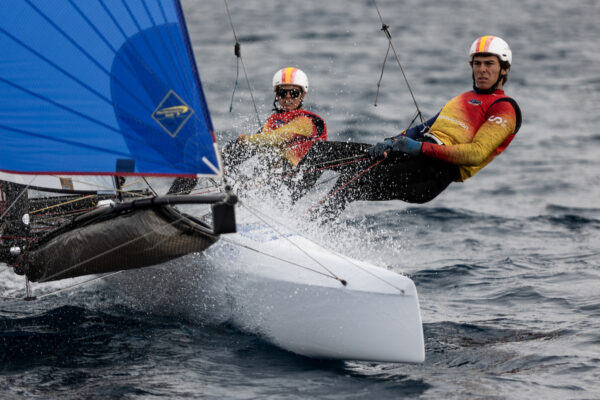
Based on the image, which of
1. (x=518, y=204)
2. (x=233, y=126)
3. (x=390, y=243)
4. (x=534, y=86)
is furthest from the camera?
(x=534, y=86)

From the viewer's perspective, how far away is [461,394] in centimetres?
373

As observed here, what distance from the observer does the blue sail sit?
12.6ft

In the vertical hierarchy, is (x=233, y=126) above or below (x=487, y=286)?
above

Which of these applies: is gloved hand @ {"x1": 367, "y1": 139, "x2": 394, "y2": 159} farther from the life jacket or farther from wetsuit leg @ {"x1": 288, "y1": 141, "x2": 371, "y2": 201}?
the life jacket

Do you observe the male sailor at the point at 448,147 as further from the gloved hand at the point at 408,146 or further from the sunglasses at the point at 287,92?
the sunglasses at the point at 287,92

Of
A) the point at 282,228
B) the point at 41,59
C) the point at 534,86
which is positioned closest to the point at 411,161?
the point at 282,228

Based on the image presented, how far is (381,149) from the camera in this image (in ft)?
15.7

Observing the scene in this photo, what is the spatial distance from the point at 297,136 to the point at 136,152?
164 cm

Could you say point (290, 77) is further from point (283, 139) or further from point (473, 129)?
point (473, 129)

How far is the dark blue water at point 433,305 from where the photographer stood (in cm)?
387

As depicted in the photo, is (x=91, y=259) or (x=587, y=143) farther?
(x=587, y=143)

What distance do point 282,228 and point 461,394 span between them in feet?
4.88

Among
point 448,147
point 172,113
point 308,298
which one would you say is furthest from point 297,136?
point 172,113

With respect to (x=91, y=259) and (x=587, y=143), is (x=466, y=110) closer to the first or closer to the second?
(x=91, y=259)
